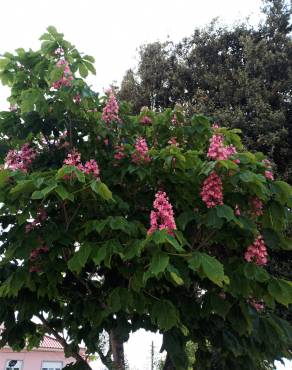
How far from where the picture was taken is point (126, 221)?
3881mm

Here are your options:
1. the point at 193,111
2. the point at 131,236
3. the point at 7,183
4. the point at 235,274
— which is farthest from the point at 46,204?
the point at 193,111

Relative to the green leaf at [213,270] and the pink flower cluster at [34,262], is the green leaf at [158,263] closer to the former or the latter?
the green leaf at [213,270]

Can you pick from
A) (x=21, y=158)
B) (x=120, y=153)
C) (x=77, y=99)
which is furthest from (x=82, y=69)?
(x=21, y=158)

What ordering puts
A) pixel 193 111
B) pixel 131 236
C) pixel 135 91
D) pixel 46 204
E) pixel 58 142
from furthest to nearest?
pixel 135 91 < pixel 193 111 < pixel 58 142 < pixel 46 204 < pixel 131 236

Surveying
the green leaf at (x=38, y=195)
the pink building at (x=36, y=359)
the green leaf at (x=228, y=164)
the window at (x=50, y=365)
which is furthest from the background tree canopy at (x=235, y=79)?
the window at (x=50, y=365)

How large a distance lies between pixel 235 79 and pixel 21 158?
18.9ft

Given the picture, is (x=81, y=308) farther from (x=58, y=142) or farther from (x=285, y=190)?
(x=285, y=190)

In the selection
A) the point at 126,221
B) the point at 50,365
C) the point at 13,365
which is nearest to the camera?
the point at 126,221

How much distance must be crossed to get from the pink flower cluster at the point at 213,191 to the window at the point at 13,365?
24132mm

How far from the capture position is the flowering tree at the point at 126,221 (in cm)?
376

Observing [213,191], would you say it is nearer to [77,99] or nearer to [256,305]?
[256,305]

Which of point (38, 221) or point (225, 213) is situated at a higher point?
point (38, 221)

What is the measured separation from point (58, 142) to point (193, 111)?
428 centimetres

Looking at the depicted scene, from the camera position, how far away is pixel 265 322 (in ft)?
14.5
